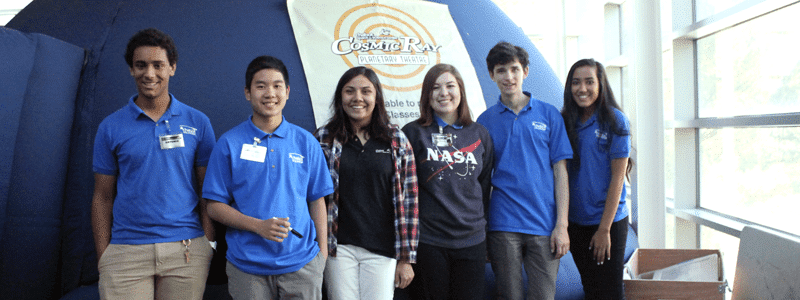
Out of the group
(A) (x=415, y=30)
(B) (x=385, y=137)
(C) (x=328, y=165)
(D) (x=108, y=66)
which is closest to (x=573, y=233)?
(B) (x=385, y=137)

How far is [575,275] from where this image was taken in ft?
9.66

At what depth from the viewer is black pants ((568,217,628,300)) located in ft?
7.82

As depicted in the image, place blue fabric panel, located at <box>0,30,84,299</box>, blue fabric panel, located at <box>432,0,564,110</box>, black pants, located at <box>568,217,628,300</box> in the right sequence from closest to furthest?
black pants, located at <box>568,217,628,300</box>
blue fabric panel, located at <box>0,30,84,299</box>
blue fabric panel, located at <box>432,0,564,110</box>

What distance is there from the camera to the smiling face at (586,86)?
97.7 inches

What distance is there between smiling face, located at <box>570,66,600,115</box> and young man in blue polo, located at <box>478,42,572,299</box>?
147 mm

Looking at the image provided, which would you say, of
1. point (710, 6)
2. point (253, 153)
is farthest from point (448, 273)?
point (710, 6)

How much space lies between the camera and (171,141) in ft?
6.69

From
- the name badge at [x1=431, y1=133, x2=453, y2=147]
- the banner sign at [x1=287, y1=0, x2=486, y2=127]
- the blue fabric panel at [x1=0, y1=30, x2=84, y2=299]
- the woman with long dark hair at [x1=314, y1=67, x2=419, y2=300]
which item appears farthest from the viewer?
the banner sign at [x1=287, y1=0, x2=486, y2=127]

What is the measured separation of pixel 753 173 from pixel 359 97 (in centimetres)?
277

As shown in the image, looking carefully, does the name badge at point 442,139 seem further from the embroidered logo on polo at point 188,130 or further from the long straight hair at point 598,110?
the embroidered logo on polo at point 188,130

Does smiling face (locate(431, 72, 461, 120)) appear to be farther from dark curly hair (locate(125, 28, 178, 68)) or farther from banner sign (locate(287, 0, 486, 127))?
dark curly hair (locate(125, 28, 178, 68))

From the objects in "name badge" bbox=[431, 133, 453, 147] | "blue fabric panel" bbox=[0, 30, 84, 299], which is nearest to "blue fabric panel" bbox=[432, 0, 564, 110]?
"name badge" bbox=[431, 133, 453, 147]

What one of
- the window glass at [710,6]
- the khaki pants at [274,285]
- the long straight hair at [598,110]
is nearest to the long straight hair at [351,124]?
the khaki pants at [274,285]

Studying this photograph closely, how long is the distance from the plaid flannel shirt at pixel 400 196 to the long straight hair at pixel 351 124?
0.03 meters
